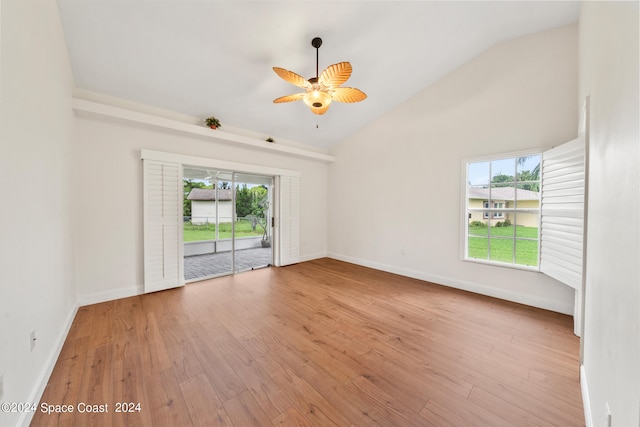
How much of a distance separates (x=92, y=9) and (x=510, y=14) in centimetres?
464

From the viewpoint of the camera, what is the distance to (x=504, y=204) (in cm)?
338

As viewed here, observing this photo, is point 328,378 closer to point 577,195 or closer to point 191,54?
point 577,195

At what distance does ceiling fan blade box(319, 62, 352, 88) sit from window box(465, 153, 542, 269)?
2546mm

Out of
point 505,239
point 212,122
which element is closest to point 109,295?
point 212,122

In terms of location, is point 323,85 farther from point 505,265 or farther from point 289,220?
point 505,265

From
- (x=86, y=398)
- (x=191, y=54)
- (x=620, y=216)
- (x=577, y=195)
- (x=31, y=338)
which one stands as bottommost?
(x=86, y=398)

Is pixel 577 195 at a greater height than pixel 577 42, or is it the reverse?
pixel 577 42

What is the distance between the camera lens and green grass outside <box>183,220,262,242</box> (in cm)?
424

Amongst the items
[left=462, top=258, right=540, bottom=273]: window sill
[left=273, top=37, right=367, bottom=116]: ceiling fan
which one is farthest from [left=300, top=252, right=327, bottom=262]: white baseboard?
[left=273, top=37, right=367, bottom=116]: ceiling fan

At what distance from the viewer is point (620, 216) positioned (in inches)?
34.3

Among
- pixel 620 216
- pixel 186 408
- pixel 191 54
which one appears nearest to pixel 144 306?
pixel 186 408

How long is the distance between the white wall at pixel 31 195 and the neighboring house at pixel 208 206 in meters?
1.93

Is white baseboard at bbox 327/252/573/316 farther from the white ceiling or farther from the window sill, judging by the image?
the white ceiling

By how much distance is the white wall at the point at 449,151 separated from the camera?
2.88m
